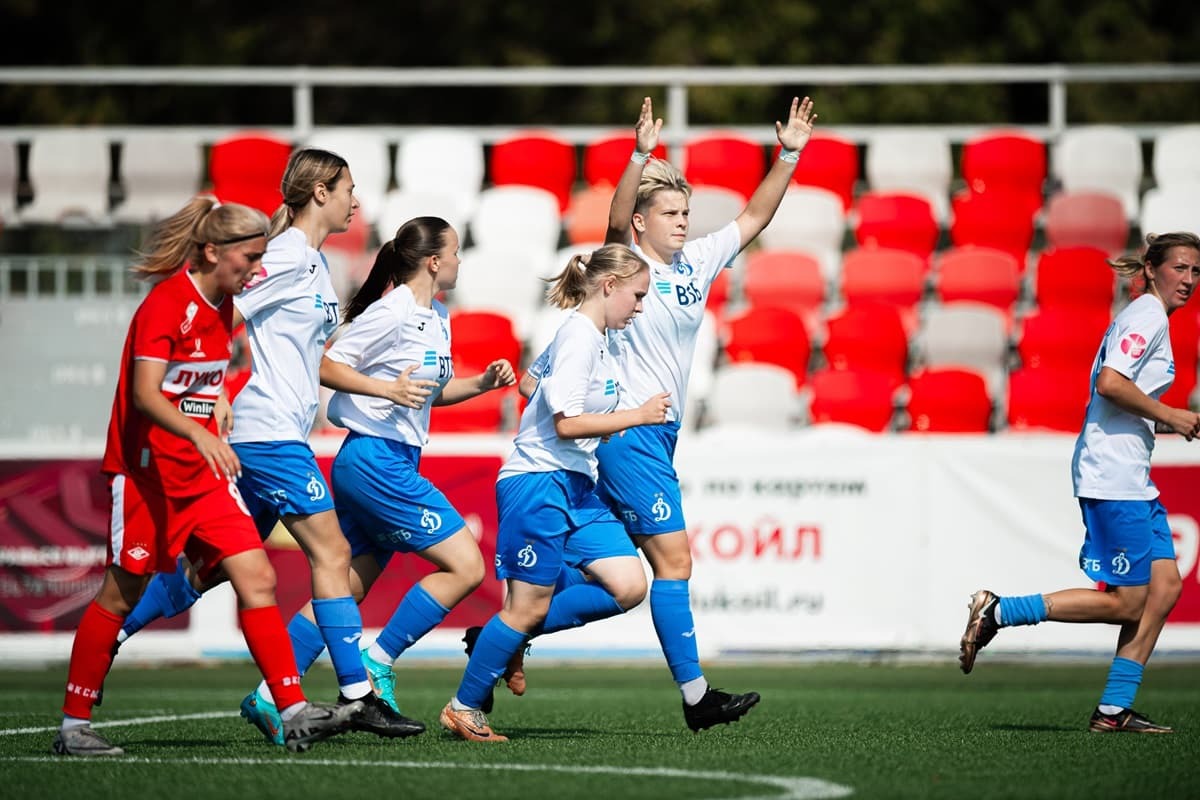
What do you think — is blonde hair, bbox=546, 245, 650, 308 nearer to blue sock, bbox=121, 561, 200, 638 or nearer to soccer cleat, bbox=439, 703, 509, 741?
soccer cleat, bbox=439, 703, 509, 741

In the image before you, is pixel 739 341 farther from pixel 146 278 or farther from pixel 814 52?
pixel 814 52

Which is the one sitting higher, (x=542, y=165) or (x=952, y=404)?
(x=542, y=165)

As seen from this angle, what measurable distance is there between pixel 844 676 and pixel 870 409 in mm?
2678

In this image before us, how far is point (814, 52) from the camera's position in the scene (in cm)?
2284

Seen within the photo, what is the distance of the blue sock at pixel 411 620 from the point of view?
683cm

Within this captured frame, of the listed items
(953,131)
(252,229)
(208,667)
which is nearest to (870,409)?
(953,131)

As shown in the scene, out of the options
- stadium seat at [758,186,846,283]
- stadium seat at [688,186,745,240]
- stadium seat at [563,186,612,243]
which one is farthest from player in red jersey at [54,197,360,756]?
stadium seat at [758,186,846,283]

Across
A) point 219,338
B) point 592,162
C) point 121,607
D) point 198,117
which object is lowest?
point 121,607

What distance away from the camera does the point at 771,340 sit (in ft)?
42.8

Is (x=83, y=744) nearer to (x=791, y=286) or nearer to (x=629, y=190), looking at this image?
(x=629, y=190)

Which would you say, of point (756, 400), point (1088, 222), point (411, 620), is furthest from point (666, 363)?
point (1088, 222)

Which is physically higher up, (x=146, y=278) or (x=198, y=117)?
(x=198, y=117)

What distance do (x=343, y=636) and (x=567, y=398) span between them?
1.23 metres

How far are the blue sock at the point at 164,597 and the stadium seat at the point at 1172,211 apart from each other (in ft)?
32.0
